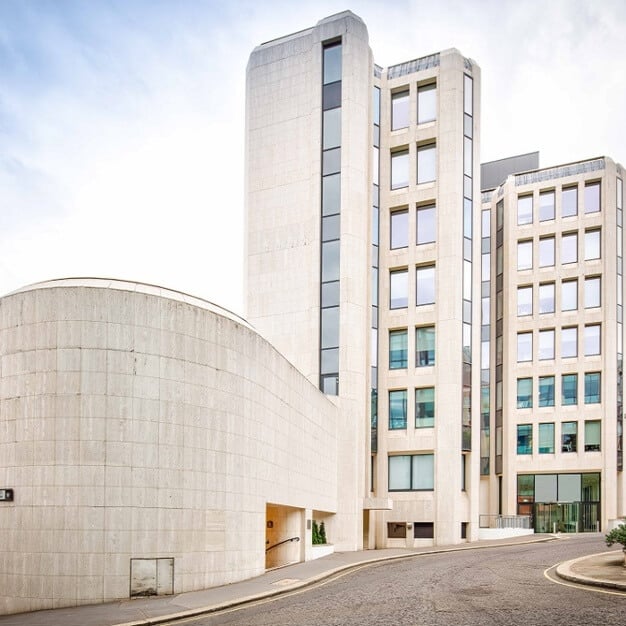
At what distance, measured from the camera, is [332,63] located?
149ft

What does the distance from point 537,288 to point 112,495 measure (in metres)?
49.8

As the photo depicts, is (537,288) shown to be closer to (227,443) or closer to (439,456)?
(439,456)

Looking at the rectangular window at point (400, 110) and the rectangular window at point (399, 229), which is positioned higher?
the rectangular window at point (400, 110)

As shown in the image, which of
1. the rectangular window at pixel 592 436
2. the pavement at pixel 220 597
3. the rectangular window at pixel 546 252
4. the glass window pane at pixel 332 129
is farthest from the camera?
the rectangular window at pixel 546 252

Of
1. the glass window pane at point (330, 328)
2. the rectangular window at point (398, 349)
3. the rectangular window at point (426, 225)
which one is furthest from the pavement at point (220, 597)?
the rectangular window at point (426, 225)

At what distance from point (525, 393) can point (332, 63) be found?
106 feet

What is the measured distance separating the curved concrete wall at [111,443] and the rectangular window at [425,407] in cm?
2313

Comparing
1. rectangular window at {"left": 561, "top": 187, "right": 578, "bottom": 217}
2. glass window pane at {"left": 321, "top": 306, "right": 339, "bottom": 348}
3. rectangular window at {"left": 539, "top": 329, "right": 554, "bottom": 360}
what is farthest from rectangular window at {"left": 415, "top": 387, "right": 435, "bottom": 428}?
rectangular window at {"left": 561, "top": 187, "right": 578, "bottom": 217}

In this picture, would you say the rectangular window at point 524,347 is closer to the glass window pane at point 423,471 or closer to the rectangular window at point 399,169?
the glass window pane at point 423,471

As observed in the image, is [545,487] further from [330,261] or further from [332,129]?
[332,129]

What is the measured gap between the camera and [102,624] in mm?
17062

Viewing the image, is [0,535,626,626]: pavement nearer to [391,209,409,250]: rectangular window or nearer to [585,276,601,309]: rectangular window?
[391,209,409,250]: rectangular window

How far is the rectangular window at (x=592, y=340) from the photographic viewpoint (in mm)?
62969

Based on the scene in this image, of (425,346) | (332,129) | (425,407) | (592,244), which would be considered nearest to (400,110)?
(332,129)
